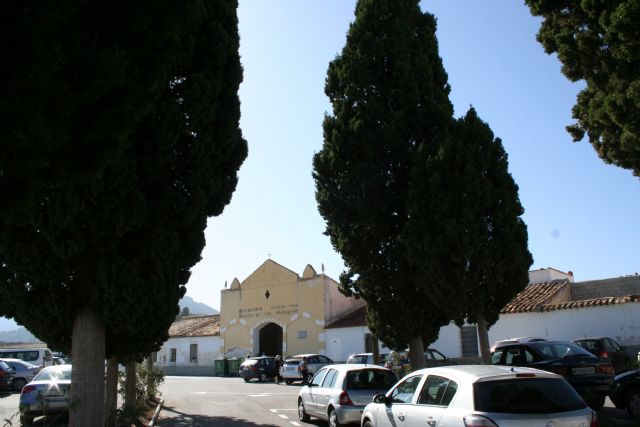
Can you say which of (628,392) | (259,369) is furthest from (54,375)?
(259,369)

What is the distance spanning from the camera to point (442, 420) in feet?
21.3

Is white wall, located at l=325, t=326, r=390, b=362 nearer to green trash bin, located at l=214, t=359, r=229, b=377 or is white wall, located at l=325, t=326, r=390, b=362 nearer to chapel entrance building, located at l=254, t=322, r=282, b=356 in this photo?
chapel entrance building, located at l=254, t=322, r=282, b=356

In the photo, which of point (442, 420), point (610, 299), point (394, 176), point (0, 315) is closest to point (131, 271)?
point (0, 315)

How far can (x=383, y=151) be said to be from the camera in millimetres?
14414

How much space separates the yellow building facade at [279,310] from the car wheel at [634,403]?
1039 inches

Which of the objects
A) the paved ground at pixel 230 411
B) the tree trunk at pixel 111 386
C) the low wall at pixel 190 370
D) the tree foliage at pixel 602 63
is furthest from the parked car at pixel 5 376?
the tree foliage at pixel 602 63

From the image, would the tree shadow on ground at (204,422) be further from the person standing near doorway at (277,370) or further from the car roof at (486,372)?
the person standing near doorway at (277,370)

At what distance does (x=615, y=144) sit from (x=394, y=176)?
5.61 metres

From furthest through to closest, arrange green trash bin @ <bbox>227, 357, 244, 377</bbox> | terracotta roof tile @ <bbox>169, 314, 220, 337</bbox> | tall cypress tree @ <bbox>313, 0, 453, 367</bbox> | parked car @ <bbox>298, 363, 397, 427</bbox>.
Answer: terracotta roof tile @ <bbox>169, 314, 220, 337</bbox>
green trash bin @ <bbox>227, 357, 244, 377</bbox>
tall cypress tree @ <bbox>313, 0, 453, 367</bbox>
parked car @ <bbox>298, 363, 397, 427</bbox>

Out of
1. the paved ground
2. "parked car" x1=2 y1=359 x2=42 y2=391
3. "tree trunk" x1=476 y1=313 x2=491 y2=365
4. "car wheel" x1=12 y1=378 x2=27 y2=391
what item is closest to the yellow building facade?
the paved ground

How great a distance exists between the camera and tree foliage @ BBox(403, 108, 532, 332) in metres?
11.4

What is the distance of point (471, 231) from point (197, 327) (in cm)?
4188

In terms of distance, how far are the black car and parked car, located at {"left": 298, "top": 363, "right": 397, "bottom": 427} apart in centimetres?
336

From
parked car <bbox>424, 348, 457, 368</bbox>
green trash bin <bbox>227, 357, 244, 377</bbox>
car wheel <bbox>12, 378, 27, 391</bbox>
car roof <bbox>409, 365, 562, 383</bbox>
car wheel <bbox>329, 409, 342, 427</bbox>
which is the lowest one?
green trash bin <bbox>227, 357, 244, 377</bbox>
